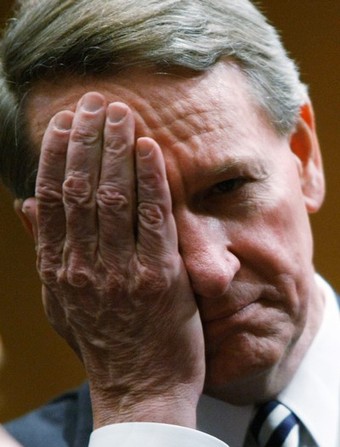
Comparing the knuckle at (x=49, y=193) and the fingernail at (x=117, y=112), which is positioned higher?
the fingernail at (x=117, y=112)

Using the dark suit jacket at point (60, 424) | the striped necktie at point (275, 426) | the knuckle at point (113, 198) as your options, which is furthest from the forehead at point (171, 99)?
the dark suit jacket at point (60, 424)

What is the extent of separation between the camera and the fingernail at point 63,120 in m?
1.34

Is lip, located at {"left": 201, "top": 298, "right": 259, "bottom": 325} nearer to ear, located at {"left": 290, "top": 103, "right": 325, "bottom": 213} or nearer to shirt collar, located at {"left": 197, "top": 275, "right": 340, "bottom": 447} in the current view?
shirt collar, located at {"left": 197, "top": 275, "right": 340, "bottom": 447}

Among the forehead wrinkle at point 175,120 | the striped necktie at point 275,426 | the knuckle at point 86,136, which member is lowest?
the striped necktie at point 275,426

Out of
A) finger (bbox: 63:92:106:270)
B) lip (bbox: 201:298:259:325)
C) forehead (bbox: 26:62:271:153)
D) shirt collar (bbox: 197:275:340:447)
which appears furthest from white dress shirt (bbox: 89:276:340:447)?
forehead (bbox: 26:62:271:153)

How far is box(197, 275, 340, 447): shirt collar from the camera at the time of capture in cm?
149

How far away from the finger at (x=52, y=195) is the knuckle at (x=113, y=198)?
0.25 feet

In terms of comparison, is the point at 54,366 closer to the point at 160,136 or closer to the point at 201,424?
the point at 201,424

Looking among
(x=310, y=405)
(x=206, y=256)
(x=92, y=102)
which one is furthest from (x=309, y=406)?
(x=92, y=102)

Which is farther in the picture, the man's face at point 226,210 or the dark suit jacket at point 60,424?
the dark suit jacket at point 60,424

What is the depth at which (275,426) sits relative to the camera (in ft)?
4.85

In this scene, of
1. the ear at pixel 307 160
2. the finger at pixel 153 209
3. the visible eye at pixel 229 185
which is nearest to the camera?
the finger at pixel 153 209

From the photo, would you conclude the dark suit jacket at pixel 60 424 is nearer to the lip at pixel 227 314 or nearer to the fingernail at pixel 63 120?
the lip at pixel 227 314

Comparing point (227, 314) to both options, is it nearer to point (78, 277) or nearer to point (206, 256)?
point (206, 256)
